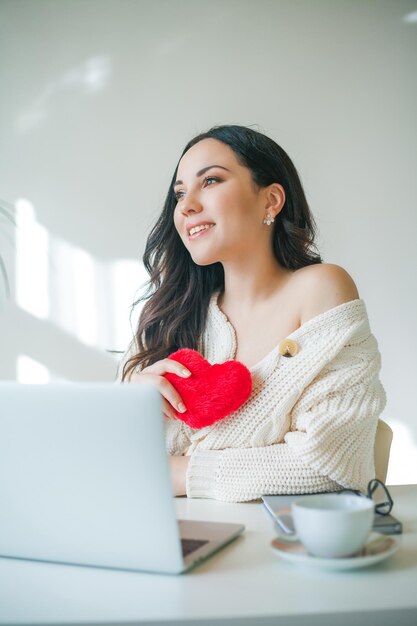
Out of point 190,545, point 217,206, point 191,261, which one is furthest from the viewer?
point 191,261

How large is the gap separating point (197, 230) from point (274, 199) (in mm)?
231

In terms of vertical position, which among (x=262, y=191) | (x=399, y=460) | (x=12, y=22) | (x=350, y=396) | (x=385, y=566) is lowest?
(x=399, y=460)

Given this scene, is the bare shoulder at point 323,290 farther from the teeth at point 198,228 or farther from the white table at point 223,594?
the white table at point 223,594

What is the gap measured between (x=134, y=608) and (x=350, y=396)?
0.78m

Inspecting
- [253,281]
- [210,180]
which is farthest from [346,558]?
[210,180]

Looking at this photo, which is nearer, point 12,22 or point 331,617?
point 331,617

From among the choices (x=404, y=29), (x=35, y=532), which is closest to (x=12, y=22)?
(x=404, y=29)

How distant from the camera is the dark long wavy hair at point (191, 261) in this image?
1.73 meters

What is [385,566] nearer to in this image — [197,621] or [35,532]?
[197,621]

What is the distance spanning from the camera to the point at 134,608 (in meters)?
0.70

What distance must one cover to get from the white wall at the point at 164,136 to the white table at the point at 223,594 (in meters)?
2.71

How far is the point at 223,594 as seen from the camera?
2.38ft

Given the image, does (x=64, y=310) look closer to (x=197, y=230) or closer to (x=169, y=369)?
(x=197, y=230)

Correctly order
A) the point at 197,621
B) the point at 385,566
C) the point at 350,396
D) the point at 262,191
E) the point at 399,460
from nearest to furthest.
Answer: the point at 197,621 < the point at 385,566 < the point at 350,396 < the point at 262,191 < the point at 399,460
